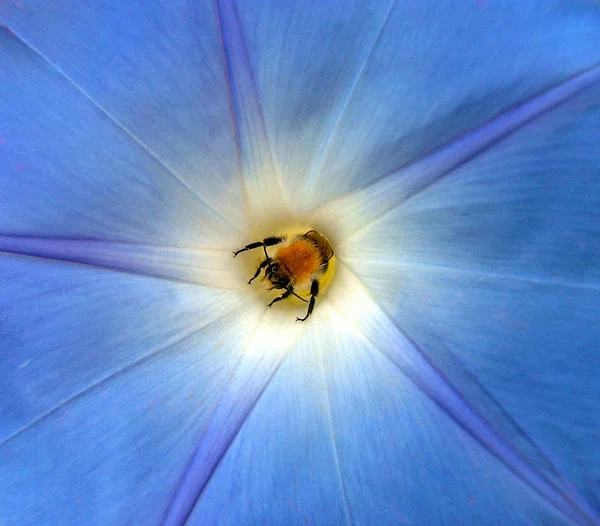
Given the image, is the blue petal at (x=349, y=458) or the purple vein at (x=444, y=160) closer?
the purple vein at (x=444, y=160)

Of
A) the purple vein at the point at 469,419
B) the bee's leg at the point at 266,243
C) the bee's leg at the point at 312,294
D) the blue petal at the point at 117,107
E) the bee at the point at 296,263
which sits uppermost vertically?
the blue petal at the point at 117,107

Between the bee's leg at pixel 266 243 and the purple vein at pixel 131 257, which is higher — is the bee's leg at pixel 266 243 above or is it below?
below

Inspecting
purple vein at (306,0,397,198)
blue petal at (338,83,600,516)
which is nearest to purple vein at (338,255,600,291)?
blue petal at (338,83,600,516)

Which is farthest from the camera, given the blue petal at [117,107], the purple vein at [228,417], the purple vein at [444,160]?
the purple vein at [228,417]

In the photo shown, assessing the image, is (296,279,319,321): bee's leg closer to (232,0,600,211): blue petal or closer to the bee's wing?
the bee's wing

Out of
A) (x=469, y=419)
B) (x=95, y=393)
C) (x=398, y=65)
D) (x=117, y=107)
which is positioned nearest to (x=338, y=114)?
(x=398, y=65)

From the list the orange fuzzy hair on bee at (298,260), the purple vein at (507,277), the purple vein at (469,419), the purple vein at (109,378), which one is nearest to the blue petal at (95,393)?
the purple vein at (109,378)

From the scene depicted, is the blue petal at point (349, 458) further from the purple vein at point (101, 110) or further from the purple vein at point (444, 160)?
the purple vein at point (101, 110)
